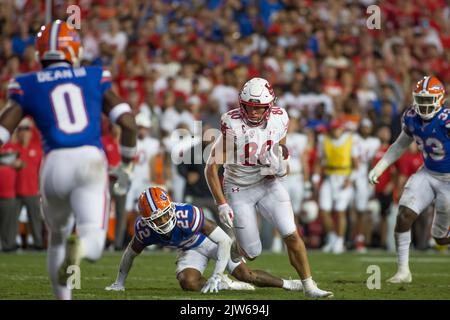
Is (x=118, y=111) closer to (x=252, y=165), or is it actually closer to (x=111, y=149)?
(x=252, y=165)

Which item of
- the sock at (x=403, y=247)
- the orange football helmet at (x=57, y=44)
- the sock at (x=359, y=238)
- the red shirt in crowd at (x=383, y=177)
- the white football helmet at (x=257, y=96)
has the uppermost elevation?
the orange football helmet at (x=57, y=44)

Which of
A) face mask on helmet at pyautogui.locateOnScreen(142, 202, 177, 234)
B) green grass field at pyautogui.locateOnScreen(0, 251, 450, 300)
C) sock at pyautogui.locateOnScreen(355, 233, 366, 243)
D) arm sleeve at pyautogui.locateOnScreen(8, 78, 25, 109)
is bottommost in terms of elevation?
green grass field at pyautogui.locateOnScreen(0, 251, 450, 300)

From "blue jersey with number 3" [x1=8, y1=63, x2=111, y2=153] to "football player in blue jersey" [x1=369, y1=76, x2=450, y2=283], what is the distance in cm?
386

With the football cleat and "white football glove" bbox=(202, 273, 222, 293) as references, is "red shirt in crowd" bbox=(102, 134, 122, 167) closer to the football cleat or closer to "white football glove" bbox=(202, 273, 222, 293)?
"white football glove" bbox=(202, 273, 222, 293)

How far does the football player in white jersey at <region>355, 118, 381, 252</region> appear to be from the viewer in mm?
14078

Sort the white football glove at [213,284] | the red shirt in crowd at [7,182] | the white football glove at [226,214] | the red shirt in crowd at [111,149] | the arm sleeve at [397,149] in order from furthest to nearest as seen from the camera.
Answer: the red shirt in crowd at [111,149] → the red shirt in crowd at [7,182] → the arm sleeve at [397,149] → the white football glove at [213,284] → the white football glove at [226,214]

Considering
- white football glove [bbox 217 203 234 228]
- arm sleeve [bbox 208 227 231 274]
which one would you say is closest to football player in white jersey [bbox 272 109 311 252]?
arm sleeve [bbox 208 227 231 274]

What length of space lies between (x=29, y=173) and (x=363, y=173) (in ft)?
15.5

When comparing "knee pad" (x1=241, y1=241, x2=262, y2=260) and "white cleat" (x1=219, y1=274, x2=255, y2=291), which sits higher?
"knee pad" (x1=241, y1=241, x2=262, y2=260)

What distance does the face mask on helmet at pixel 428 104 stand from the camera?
875cm

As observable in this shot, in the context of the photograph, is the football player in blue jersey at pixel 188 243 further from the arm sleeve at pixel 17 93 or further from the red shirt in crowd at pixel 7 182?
the red shirt in crowd at pixel 7 182

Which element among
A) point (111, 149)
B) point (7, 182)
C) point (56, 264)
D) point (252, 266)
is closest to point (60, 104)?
point (56, 264)

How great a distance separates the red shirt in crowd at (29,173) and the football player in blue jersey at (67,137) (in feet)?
23.6

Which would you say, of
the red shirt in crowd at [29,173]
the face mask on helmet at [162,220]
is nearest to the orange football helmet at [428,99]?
the face mask on helmet at [162,220]
